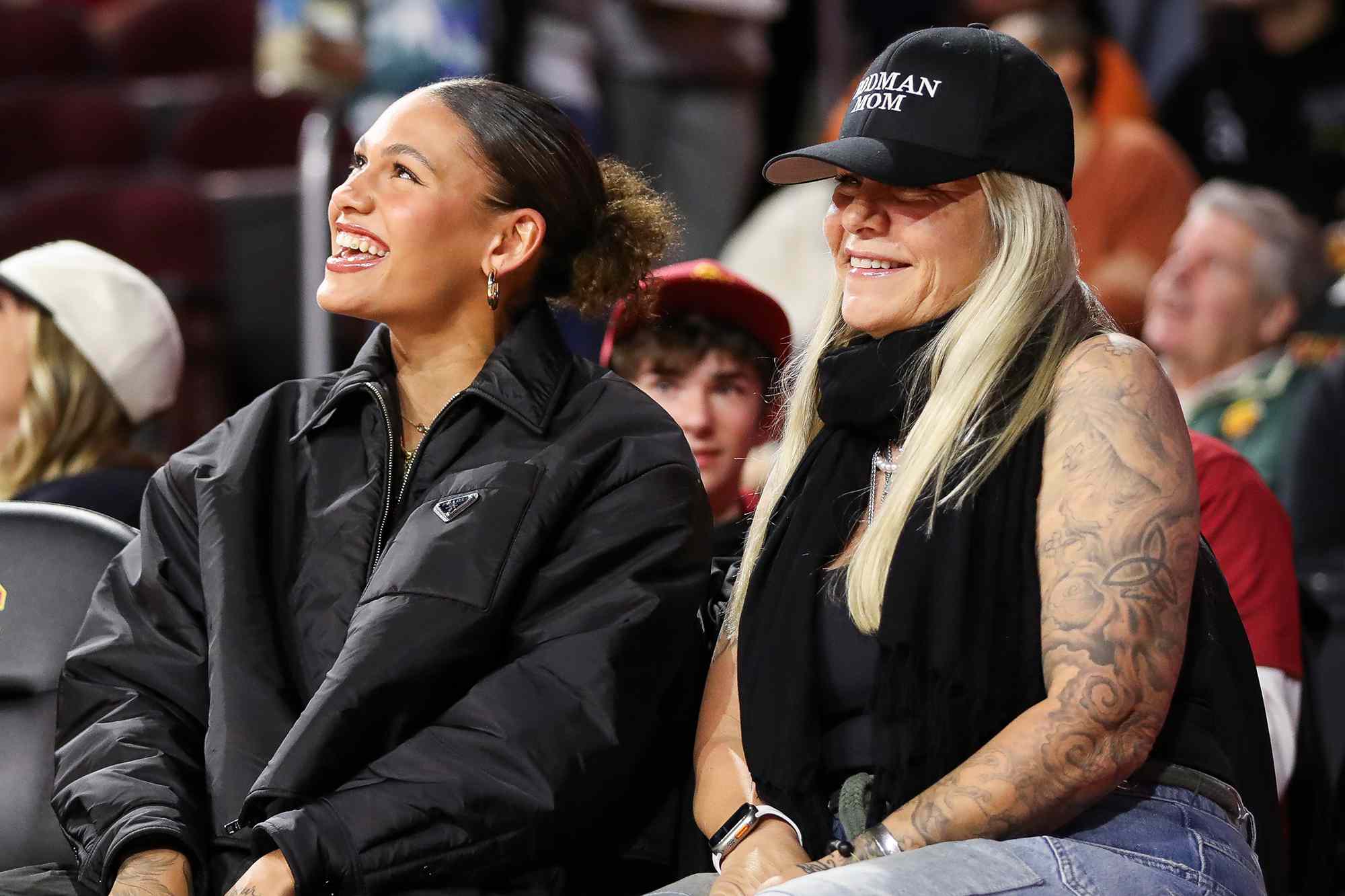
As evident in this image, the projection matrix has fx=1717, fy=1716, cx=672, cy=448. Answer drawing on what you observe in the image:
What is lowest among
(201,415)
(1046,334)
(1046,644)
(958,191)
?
(201,415)

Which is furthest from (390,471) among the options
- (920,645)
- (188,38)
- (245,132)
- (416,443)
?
(188,38)

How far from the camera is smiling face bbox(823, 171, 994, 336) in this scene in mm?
2180

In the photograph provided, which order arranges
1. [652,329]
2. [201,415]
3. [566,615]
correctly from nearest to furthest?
[566,615] < [652,329] < [201,415]

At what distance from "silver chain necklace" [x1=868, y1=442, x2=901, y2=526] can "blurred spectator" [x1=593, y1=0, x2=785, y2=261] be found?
3542mm

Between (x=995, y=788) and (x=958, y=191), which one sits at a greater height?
(x=958, y=191)

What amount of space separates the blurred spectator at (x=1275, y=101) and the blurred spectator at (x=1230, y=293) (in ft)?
2.89

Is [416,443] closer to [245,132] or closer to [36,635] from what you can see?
[36,635]

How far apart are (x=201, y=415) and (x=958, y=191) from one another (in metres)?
3.77

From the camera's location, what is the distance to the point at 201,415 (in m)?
5.45

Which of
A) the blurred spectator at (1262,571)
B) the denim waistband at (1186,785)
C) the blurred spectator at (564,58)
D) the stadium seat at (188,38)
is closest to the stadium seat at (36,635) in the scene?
the denim waistband at (1186,785)

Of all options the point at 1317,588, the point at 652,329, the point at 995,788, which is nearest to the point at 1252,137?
the point at 1317,588

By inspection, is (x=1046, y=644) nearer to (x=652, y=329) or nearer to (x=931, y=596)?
(x=931, y=596)

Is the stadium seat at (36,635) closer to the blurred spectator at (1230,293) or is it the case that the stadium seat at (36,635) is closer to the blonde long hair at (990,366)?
the blonde long hair at (990,366)

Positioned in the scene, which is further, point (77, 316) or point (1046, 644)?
point (77, 316)
